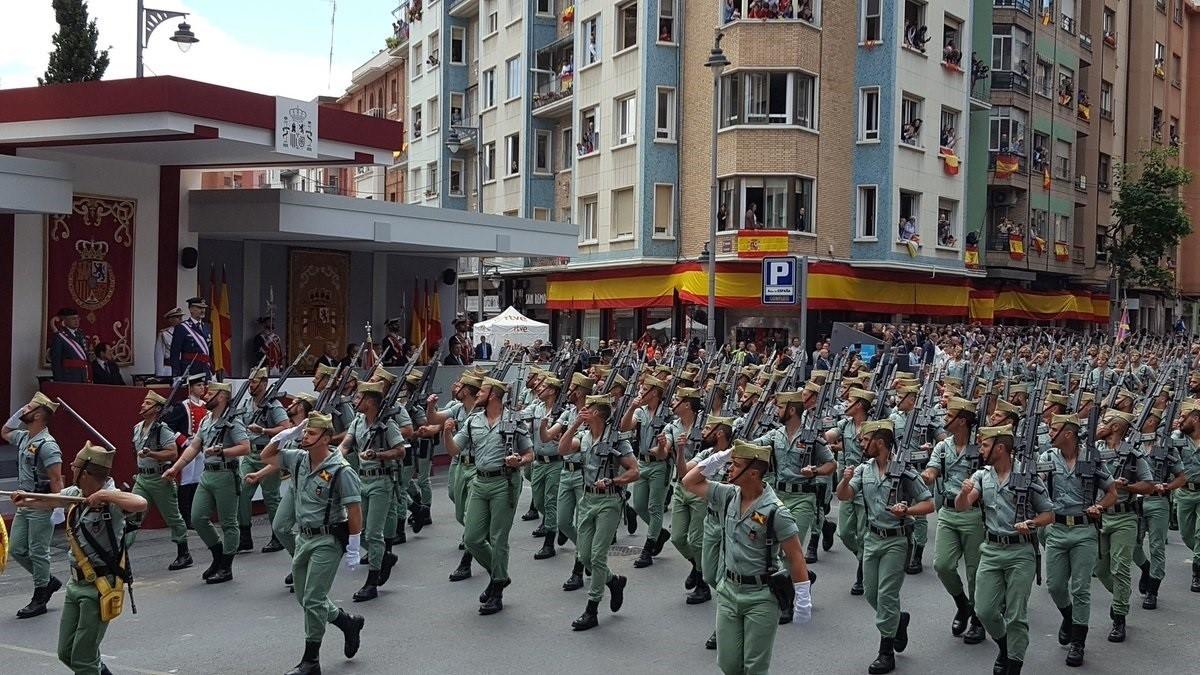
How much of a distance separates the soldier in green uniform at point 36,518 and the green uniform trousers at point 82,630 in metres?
2.99

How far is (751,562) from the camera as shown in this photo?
739cm

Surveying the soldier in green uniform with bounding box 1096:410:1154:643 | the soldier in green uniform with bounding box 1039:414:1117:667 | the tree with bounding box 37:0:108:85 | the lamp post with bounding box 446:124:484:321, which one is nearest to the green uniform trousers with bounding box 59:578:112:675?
the soldier in green uniform with bounding box 1039:414:1117:667

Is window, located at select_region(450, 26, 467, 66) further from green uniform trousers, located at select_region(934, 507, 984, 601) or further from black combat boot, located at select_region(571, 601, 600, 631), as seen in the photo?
green uniform trousers, located at select_region(934, 507, 984, 601)

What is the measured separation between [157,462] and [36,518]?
1.65 meters

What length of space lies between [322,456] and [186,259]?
36.6 ft

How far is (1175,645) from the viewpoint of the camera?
9.84 m

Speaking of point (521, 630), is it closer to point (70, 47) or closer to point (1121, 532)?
point (1121, 532)

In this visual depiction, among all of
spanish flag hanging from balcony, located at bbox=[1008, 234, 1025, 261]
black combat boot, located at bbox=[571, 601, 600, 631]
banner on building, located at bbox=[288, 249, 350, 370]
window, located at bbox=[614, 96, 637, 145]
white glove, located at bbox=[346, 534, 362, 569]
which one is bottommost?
black combat boot, located at bbox=[571, 601, 600, 631]

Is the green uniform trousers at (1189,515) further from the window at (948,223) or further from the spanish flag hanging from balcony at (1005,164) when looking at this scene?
the spanish flag hanging from balcony at (1005,164)

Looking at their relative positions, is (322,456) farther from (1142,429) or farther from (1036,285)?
(1036,285)

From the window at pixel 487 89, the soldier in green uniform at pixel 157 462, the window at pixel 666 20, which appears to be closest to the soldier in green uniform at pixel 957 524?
the soldier in green uniform at pixel 157 462

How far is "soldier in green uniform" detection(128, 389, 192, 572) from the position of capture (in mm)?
12070

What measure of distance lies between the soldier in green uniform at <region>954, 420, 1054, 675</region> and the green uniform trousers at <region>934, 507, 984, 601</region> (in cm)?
62

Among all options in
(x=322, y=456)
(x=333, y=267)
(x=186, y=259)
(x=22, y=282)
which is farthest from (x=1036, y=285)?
(x=322, y=456)
